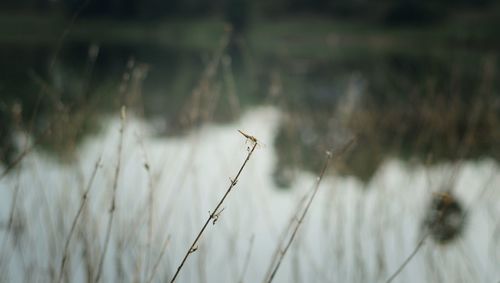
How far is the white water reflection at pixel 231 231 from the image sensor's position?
2.33 meters

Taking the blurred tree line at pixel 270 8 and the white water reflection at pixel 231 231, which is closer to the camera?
the white water reflection at pixel 231 231

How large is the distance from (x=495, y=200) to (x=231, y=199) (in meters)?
1.89

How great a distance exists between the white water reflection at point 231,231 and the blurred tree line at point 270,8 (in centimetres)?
2420

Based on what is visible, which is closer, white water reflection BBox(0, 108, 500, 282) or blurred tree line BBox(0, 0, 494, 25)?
white water reflection BBox(0, 108, 500, 282)

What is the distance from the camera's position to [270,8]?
3481 centimetres

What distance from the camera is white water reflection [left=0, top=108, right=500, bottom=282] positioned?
233cm

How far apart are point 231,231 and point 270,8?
109 ft

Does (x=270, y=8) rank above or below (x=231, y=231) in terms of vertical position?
above

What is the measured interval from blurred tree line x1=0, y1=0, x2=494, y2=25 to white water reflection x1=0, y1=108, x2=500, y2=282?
79.4 feet

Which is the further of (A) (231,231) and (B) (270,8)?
(B) (270,8)

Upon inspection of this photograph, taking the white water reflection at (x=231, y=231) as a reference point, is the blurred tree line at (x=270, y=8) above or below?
above

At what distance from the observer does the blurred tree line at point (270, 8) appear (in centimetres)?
2811

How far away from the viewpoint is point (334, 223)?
3.36 m

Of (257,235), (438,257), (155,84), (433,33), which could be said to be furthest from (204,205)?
(433,33)
